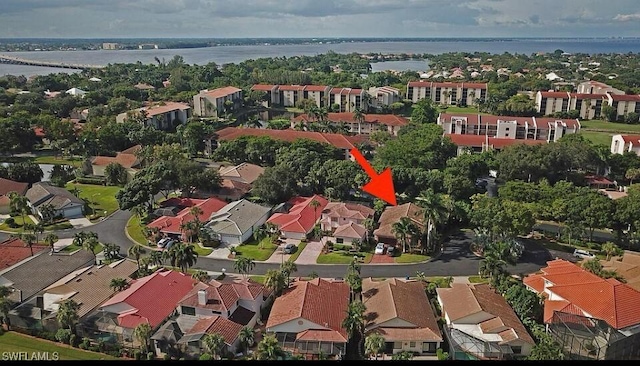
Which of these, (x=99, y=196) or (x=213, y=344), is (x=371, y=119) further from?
(x=213, y=344)

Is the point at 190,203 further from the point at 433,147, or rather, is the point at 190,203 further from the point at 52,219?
the point at 433,147

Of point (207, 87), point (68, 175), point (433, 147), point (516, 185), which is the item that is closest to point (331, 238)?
point (516, 185)

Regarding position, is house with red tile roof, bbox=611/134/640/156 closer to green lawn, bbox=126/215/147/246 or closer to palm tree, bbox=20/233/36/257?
green lawn, bbox=126/215/147/246

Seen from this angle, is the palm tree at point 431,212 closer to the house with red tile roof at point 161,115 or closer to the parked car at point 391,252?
the parked car at point 391,252

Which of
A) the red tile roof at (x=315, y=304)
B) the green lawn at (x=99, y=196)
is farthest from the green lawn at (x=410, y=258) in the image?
the green lawn at (x=99, y=196)

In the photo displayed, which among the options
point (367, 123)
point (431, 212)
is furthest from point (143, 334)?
point (367, 123)

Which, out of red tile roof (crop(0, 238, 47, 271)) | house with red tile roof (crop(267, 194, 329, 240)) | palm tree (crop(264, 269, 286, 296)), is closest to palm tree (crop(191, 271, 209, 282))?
palm tree (crop(264, 269, 286, 296))
